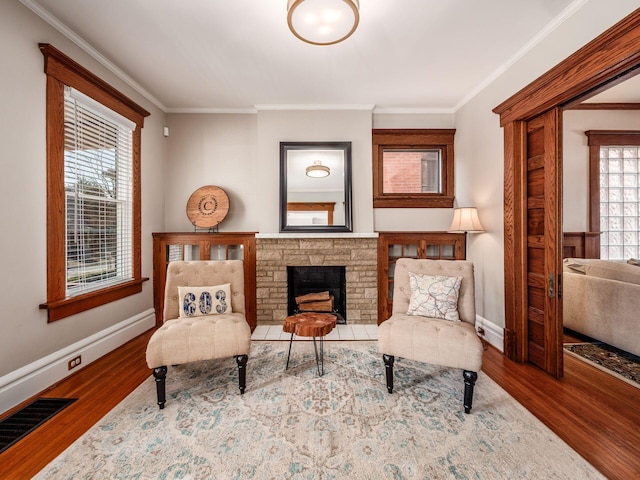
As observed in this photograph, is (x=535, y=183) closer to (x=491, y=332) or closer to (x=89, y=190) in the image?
(x=491, y=332)

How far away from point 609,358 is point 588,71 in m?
2.44

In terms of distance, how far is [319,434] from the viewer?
1.65 meters

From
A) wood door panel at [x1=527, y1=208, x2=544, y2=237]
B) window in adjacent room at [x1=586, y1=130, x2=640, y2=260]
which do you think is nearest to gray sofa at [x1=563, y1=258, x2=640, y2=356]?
wood door panel at [x1=527, y1=208, x2=544, y2=237]

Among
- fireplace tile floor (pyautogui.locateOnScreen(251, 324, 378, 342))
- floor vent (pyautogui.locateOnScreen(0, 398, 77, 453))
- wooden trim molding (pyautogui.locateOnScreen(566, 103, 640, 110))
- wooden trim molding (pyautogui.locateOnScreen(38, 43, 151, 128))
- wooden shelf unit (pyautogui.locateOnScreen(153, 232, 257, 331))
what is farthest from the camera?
wooden trim molding (pyautogui.locateOnScreen(566, 103, 640, 110))

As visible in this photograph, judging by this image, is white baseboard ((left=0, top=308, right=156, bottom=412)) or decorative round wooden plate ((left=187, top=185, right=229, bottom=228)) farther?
decorative round wooden plate ((left=187, top=185, right=229, bottom=228))

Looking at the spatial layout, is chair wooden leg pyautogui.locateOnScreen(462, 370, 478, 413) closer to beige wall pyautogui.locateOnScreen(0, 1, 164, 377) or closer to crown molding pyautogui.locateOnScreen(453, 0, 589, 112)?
crown molding pyautogui.locateOnScreen(453, 0, 589, 112)

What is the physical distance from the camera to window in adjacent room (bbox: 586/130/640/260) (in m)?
4.12

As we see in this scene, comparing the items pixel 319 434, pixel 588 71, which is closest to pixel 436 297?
pixel 319 434

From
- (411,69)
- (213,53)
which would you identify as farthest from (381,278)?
(213,53)

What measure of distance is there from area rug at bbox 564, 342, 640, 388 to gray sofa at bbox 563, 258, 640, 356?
76 mm

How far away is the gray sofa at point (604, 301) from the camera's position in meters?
2.47

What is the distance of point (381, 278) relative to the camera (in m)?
3.61

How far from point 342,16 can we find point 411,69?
1.33 metres

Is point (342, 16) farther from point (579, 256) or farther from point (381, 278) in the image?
point (579, 256)
